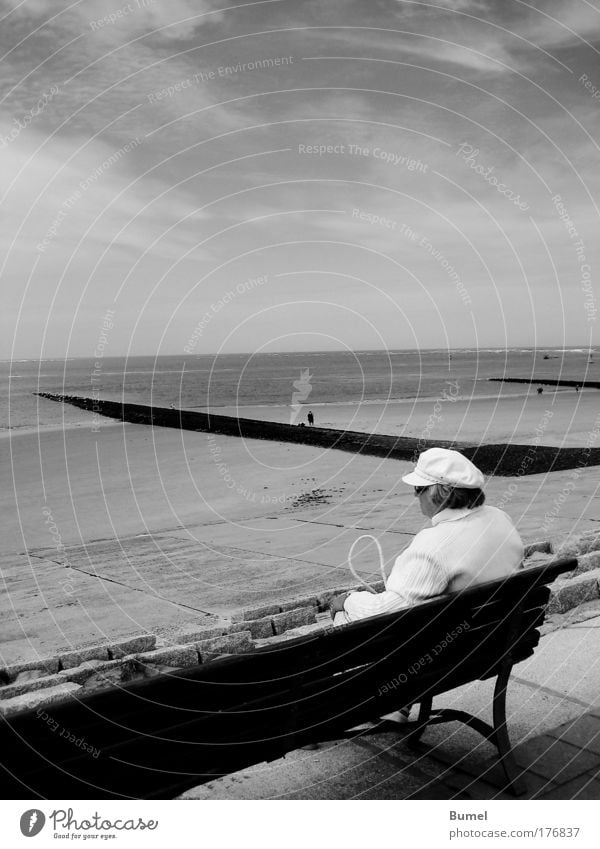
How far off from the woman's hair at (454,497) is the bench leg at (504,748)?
79 centimetres

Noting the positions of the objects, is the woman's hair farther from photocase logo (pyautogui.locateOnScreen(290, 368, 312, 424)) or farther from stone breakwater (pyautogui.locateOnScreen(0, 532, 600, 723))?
photocase logo (pyautogui.locateOnScreen(290, 368, 312, 424))

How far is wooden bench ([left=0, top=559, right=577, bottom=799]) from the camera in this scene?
232 cm

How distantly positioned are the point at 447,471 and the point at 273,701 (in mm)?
1230

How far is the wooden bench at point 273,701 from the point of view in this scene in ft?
7.60

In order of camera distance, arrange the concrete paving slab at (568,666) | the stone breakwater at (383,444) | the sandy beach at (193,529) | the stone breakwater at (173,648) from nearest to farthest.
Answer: the concrete paving slab at (568,666)
the stone breakwater at (173,648)
the sandy beach at (193,529)
the stone breakwater at (383,444)

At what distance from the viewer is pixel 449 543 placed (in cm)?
334

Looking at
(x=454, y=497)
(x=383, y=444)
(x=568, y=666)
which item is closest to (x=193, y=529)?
(x=568, y=666)

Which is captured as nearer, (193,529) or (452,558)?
(452,558)

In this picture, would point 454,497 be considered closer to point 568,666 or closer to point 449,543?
point 449,543
